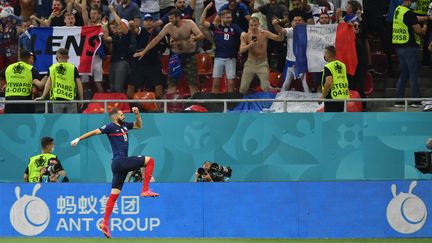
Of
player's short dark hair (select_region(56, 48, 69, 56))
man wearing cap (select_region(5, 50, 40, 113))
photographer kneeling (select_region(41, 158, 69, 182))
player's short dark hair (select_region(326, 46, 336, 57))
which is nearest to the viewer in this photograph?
photographer kneeling (select_region(41, 158, 69, 182))

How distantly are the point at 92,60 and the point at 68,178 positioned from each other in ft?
8.53

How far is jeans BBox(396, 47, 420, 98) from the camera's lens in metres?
20.8

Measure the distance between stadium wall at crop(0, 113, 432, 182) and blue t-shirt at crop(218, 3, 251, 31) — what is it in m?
2.41

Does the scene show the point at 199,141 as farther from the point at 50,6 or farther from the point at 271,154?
the point at 50,6

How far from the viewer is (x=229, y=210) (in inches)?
746

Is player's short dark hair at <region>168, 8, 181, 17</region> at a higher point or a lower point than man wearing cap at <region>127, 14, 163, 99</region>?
higher

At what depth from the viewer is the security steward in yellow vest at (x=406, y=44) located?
20812 mm

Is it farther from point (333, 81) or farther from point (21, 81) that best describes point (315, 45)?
point (21, 81)

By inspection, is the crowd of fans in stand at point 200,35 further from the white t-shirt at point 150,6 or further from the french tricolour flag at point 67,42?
the french tricolour flag at point 67,42

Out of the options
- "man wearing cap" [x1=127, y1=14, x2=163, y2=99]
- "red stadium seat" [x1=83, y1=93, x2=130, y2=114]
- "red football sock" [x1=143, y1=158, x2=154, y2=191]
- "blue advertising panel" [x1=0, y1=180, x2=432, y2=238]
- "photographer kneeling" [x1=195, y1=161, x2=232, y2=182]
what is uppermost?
"man wearing cap" [x1=127, y1=14, x2=163, y2=99]

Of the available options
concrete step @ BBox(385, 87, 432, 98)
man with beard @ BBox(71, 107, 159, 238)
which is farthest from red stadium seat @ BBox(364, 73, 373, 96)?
man with beard @ BBox(71, 107, 159, 238)

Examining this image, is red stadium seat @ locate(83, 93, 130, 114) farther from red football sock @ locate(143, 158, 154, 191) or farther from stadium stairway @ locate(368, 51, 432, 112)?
stadium stairway @ locate(368, 51, 432, 112)

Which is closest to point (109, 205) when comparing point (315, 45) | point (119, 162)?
point (119, 162)

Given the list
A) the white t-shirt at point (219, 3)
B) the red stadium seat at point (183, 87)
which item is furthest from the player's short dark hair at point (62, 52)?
the white t-shirt at point (219, 3)
